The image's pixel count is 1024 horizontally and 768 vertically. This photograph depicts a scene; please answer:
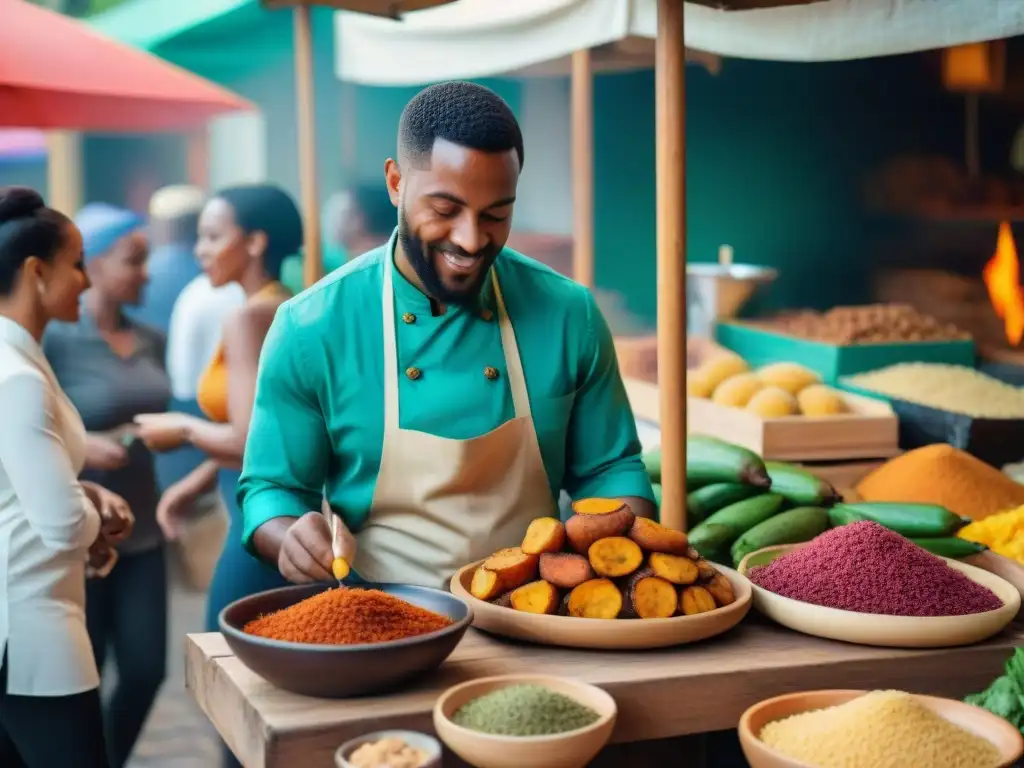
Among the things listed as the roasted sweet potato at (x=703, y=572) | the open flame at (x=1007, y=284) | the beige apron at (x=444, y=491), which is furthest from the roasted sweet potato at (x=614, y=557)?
the open flame at (x=1007, y=284)

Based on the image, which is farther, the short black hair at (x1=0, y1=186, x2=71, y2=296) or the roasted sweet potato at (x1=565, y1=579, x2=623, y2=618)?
the short black hair at (x1=0, y1=186, x2=71, y2=296)

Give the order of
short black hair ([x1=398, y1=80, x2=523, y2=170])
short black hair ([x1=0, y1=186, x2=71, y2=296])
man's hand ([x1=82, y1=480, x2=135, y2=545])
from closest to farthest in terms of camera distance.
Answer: short black hair ([x1=398, y1=80, x2=523, y2=170])
short black hair ([x1=0, y1=186, x2=71, y2=296])
man's hand ([x1=82, y1=480, x2=135, y2=545])

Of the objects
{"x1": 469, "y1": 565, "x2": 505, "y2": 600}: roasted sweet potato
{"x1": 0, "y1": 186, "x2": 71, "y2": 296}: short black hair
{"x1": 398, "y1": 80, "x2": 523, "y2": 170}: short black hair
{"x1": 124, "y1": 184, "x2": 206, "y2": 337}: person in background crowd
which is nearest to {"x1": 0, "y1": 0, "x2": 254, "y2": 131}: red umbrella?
{"x1": 0, "y1": 186, "x2": 71, "y2": 296}: short black hair

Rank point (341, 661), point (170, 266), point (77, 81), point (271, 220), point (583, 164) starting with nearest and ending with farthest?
point (341, 661), point (77, 81), point (271, 220), point (583, 164), point (170, 266)

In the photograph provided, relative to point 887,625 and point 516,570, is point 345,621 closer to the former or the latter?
point 516,570

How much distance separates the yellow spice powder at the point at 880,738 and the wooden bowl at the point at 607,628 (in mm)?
239

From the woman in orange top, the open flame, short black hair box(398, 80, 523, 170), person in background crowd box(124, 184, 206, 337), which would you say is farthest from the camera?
the open flame

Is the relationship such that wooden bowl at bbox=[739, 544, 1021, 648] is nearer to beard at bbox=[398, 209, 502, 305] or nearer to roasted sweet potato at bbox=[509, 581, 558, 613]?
roasted sweet potato at bbox=[509, 581, 558, 613]

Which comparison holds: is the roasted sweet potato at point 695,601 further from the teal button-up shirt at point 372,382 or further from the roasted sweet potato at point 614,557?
the teal button-up shirt at point 372,382

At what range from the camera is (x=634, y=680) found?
68.6 inches

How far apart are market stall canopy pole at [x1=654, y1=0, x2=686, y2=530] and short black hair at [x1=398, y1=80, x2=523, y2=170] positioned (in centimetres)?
52

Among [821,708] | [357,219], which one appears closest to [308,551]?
[821,708]

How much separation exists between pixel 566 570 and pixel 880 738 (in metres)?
0.51

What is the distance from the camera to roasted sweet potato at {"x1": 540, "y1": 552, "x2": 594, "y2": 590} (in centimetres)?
189
